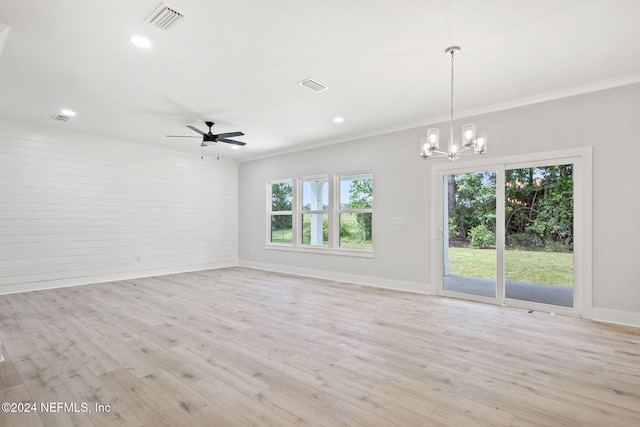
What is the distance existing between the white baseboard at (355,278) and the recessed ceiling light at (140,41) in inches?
188

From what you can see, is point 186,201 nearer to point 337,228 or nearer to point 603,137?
point 337,228

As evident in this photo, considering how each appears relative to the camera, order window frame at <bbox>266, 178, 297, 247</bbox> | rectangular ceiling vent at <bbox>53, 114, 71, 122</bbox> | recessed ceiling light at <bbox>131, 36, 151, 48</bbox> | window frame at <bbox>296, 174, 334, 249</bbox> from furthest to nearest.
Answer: window frame at <bbox>266, 178, 297, 247</bbox> → window frame at <bbox>296, 174, 334, 249</bbox> → rectangular ceiling vent at <bbox>53, 114, 71, 122</bbox> → recessed ceiling light at <bbox>131, 36, 151, 48</bbox>

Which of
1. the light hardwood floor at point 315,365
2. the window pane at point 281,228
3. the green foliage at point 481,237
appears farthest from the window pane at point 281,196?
the green foliage at point 481,237

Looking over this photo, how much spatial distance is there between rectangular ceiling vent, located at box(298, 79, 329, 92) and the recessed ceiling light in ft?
5.30

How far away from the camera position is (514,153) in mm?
4473

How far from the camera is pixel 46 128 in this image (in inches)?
223

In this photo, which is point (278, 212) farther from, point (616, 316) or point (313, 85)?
point (616, 316)

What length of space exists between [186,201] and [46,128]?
282cm

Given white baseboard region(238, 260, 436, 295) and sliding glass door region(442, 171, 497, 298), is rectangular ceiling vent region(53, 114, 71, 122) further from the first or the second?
sliding glass door region(442, 171, 497, 298)

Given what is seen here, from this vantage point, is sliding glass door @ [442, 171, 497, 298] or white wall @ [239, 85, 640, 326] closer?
white wall @ [239, 85, 640, 326]

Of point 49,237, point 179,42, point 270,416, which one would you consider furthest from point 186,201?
point 270,416

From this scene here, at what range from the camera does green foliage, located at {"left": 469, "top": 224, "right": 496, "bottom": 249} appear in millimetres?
4691

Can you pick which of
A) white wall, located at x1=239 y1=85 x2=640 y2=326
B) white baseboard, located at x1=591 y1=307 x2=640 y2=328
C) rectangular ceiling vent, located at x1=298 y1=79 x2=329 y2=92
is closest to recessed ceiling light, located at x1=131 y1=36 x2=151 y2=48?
rectangular ceiling vent, located at x1=298 y1=79 x2=329 y2=92

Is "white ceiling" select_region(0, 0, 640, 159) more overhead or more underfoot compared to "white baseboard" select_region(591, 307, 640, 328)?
more overhead
